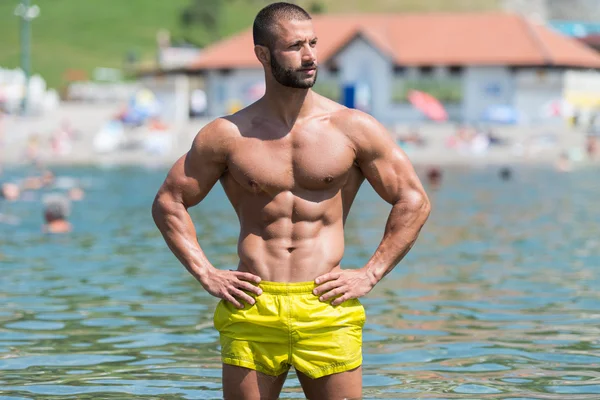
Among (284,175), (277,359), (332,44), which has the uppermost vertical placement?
(332,44)

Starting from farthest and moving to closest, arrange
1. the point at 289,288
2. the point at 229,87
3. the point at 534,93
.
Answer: the point at 229,87 → the point at 534,93 → the point at 289,288

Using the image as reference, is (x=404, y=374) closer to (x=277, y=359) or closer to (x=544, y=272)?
(x=277, y=359)

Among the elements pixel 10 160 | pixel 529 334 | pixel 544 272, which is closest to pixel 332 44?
pixel 10 160

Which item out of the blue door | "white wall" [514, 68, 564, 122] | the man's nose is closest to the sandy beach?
the blue door

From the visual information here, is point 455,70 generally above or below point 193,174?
above

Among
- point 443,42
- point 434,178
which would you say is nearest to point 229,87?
point 443,42

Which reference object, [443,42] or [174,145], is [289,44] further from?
[443,42]

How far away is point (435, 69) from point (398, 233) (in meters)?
57.9

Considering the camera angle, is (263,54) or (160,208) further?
(160,208)

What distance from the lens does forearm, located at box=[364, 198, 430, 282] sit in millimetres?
5219

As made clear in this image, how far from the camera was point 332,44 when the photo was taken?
215ft

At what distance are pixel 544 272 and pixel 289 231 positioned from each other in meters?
8.90

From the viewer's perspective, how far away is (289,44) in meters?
5.00

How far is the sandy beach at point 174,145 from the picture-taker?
4372 cm
